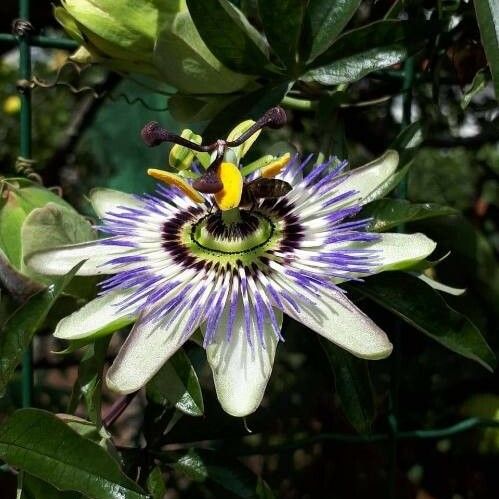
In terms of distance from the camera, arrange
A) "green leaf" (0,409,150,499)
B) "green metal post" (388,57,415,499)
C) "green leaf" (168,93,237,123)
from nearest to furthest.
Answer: "green leaf" (0,409,150,499), "green leaf" (168,93,237,123), "green metal post" (388,57,415,499)

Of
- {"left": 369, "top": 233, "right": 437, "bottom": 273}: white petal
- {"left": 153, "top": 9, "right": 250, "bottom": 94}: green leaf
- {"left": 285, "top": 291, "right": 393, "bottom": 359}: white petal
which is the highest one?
{"left": 153, "top": 9, "right": 250, "bottom": 94}: green leaf

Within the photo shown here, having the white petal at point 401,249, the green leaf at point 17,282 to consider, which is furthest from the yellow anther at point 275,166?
the green leaf at point 17,282

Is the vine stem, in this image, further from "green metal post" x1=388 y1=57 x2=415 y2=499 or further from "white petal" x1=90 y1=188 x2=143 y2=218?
"green metal post" x1=388 y1=57 x2=415 y2=499

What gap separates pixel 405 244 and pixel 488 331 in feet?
1.88

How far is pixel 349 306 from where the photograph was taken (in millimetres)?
700

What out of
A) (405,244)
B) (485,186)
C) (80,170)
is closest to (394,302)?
(405,244)

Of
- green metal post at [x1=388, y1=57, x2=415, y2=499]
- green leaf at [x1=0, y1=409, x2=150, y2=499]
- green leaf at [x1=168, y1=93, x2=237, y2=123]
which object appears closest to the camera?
green leaf at [x1=0, y1=409, x2=150, y2=499]

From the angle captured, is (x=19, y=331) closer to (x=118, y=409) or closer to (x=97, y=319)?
(x=97, y=319)

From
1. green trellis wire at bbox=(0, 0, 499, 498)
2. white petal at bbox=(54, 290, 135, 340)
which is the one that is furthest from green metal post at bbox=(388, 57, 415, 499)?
white petal at bbox=(54, 290, 135, 340)

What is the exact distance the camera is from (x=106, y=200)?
86 cm

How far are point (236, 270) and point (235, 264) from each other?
0.05 ft

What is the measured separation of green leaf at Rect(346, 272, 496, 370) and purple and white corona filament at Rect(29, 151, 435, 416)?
0.03 m

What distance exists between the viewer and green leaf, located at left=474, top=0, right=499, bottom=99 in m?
0.68

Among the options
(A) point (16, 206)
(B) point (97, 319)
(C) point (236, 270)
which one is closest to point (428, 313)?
(C) point (236, 270)
